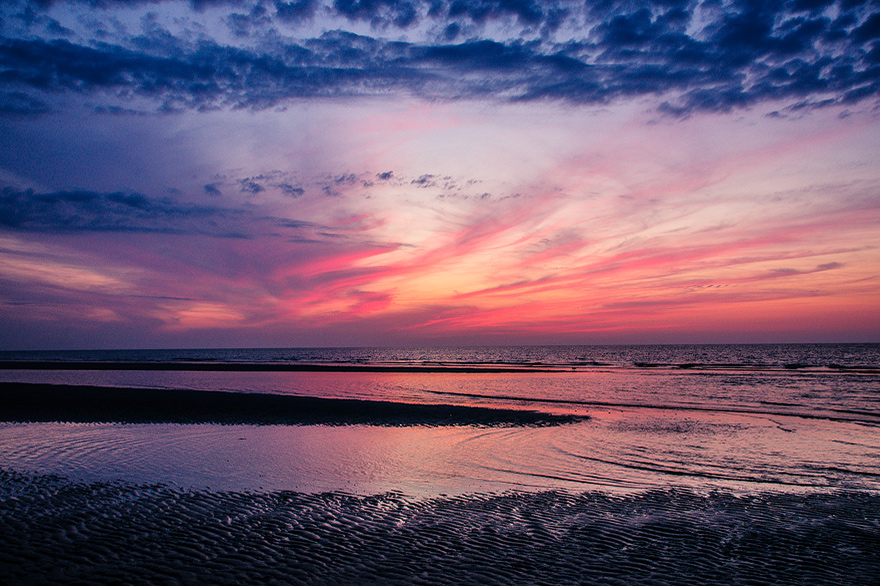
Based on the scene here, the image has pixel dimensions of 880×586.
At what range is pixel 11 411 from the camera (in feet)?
68.7

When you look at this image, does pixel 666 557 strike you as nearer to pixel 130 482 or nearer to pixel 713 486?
pixel 713 486

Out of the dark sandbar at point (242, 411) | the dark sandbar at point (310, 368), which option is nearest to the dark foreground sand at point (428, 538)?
the dark sandbar at point (242, 411)

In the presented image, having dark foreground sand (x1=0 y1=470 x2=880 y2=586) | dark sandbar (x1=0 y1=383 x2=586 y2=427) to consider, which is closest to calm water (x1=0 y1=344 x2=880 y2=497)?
dark foreground sand (x1=0 y1=470 x2=880 y2=586)

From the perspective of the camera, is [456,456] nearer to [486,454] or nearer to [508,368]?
[486,454]

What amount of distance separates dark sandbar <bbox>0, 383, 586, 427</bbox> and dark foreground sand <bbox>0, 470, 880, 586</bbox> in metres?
10.1

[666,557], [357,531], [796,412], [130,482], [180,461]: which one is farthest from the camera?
[796,412]

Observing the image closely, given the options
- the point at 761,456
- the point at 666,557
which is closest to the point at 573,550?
the point at 666,557

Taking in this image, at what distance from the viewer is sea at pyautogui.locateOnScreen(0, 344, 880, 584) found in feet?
20.6

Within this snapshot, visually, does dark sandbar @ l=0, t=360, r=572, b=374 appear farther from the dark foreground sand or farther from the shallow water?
the dark foreground sand

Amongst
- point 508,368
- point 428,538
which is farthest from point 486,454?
point 508,368

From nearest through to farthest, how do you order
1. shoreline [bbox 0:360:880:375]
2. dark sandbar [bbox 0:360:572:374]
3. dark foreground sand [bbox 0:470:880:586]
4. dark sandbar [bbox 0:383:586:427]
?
dark foreground sand [bbox 0:470:880:586] → dark sandbar [bbox 0:383:586:427] → shoreline [bbox 0:360:880:375] → dark sandbar [bbox 0:360:572:374]

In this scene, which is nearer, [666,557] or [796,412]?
[666,557]

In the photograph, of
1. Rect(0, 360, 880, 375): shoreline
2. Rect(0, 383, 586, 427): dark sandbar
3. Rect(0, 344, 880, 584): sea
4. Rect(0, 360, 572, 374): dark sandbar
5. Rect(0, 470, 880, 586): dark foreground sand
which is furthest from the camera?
Rect(0, 360, 572, 374): dark sandbar

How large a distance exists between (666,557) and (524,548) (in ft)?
6.23
